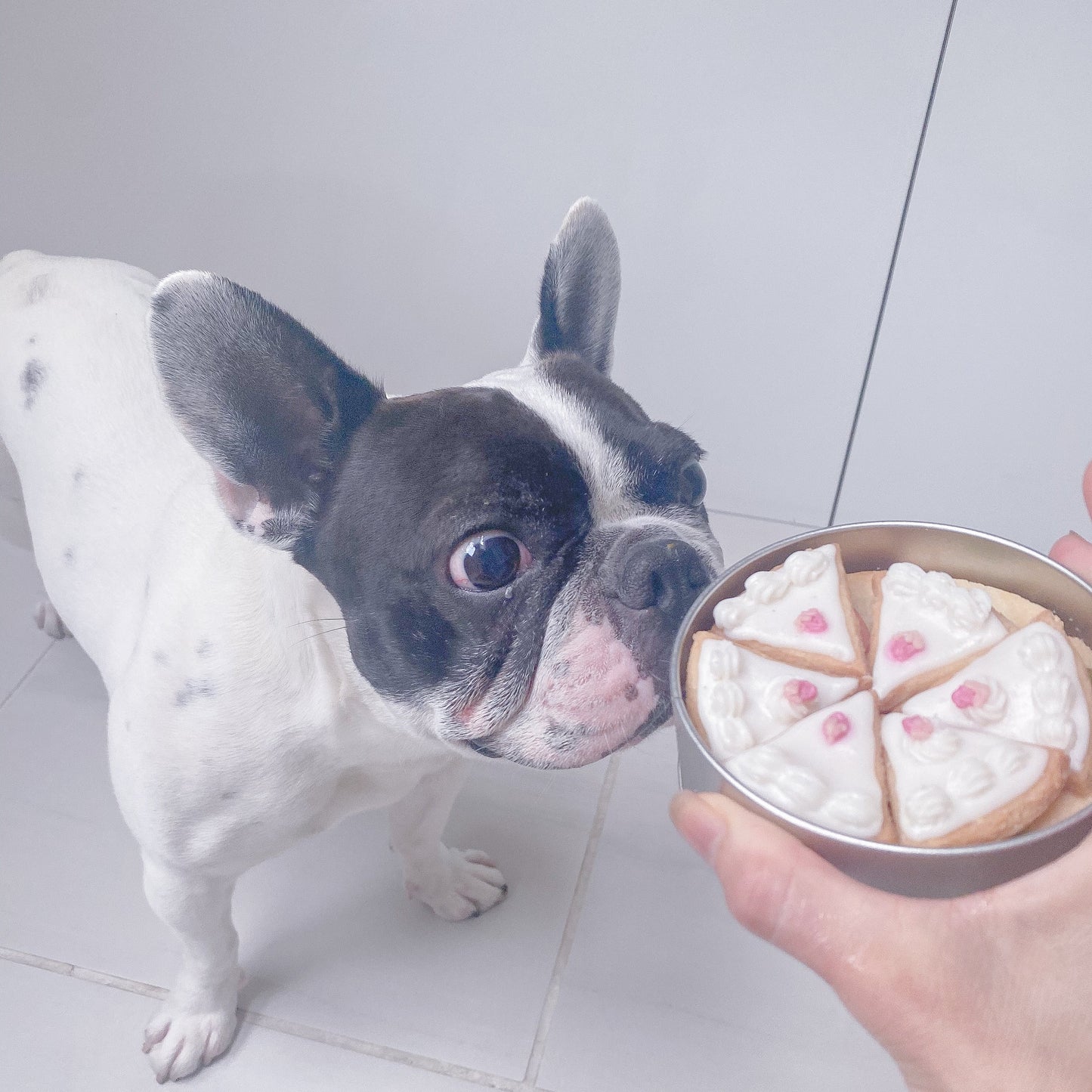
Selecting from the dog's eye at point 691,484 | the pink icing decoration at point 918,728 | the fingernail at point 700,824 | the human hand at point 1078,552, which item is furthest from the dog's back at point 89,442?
the human hand at point 1078,552

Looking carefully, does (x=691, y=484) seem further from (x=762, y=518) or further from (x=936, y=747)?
(x=762, y=518)

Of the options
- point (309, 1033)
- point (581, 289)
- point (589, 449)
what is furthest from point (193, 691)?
point (309, 1033)

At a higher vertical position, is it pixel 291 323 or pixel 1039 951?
pixel 291 323

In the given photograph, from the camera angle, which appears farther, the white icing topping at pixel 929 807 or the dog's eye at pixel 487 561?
the dog's eye at pixel 487 561

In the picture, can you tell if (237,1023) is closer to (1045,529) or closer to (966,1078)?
(966,1078)

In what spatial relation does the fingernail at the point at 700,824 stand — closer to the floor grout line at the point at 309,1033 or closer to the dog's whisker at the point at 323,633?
the dog's whisker at the point at 323,633

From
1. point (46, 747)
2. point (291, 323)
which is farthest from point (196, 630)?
point (46, 747)

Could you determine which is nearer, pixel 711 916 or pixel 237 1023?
pixel 237 1023
